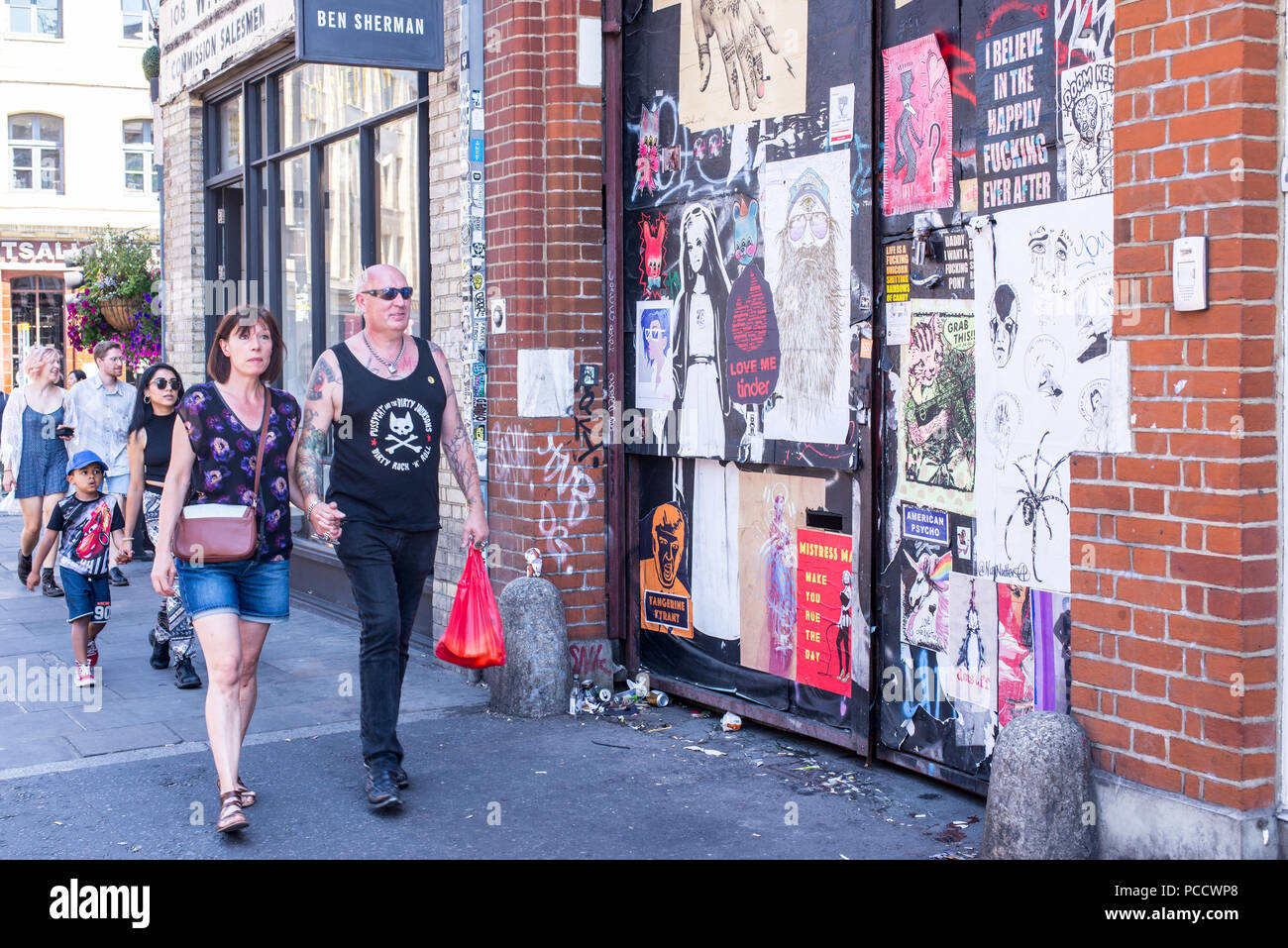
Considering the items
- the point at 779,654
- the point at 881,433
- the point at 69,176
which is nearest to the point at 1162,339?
the point at 881,433

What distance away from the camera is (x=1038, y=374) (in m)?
4.83

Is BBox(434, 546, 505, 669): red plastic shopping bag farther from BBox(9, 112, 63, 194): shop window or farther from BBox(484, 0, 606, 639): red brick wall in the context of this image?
BBox(9, 112, 63, 194): shop window

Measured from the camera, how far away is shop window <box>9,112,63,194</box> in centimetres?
3153

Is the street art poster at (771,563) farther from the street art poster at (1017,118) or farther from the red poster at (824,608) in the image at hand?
the street art poster at (1017,118)

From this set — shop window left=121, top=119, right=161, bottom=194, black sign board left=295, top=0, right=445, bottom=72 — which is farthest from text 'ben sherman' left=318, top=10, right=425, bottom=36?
shop window left=121, top=119, right=161, bottom=194

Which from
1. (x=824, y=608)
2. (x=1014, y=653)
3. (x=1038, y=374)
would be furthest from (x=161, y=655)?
(x=1038, y=374)

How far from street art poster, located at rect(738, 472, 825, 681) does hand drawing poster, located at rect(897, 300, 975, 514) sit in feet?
1.85

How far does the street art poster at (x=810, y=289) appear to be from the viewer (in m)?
5.74

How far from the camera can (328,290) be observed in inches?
408

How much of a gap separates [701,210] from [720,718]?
2.48 m

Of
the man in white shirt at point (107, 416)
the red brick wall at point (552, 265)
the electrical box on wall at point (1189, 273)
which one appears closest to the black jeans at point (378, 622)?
the red brick wall at point (552, 265)

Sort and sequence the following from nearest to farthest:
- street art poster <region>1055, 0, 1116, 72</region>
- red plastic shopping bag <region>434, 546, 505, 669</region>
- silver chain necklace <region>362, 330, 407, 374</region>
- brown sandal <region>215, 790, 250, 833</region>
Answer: street art poster <region>1055, 0, 1116, 72</region> → brown sandal <region>215, 790, 250, 833</region> → silver chain necklace <region>362, 330, 407, 374</region> → red plastic shopping bag <region>434, 546, 505, 669</region>

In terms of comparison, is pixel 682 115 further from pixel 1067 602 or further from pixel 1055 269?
pixel 1067 602
